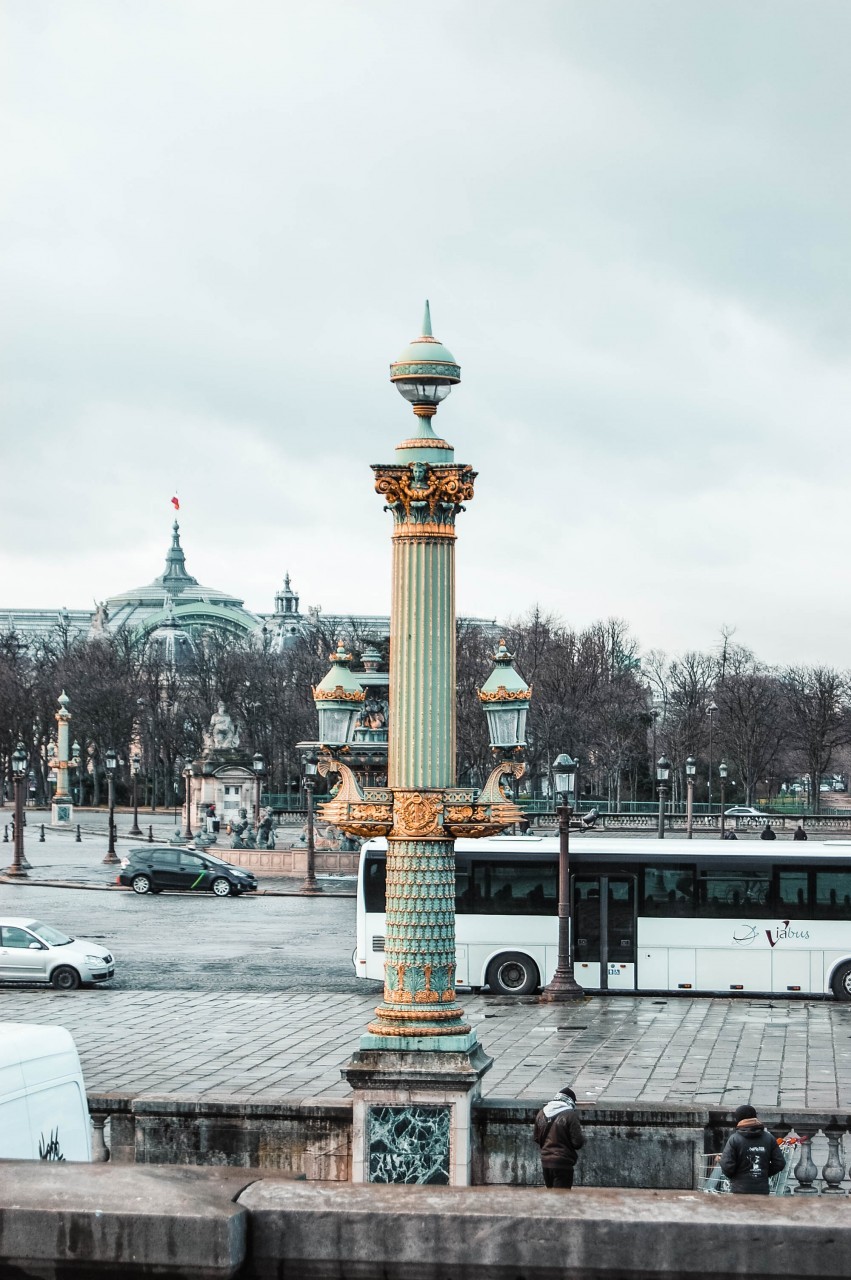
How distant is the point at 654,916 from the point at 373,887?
4378 mm

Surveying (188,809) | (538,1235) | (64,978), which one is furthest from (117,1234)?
(188,809)

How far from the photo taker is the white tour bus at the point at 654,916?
85.3ft

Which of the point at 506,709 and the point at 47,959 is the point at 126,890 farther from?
the point at 506,709

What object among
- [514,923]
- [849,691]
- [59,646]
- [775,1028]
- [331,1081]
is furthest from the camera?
[59,646]

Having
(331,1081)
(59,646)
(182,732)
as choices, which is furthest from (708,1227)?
(59,646)

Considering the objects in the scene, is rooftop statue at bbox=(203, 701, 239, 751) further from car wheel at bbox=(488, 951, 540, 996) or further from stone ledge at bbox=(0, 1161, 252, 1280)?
stone ledge at bbox=(0, 1161, 252, 1280)

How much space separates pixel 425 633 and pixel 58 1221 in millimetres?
8753

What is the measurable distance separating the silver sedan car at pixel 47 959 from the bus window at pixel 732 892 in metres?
9.63

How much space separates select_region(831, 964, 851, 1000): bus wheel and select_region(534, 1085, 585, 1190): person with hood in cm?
1475

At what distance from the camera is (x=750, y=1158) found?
38.0 feet

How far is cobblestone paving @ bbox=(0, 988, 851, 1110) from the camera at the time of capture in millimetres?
17875

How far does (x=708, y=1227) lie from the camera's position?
4461 mm

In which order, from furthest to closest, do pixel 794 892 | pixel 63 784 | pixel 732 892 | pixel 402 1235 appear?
1. pixel 63 784
2. pixel 732 892
3. pixel 794 892
4. pixel 402 1235

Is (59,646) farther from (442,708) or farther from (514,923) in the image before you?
(442,708)
